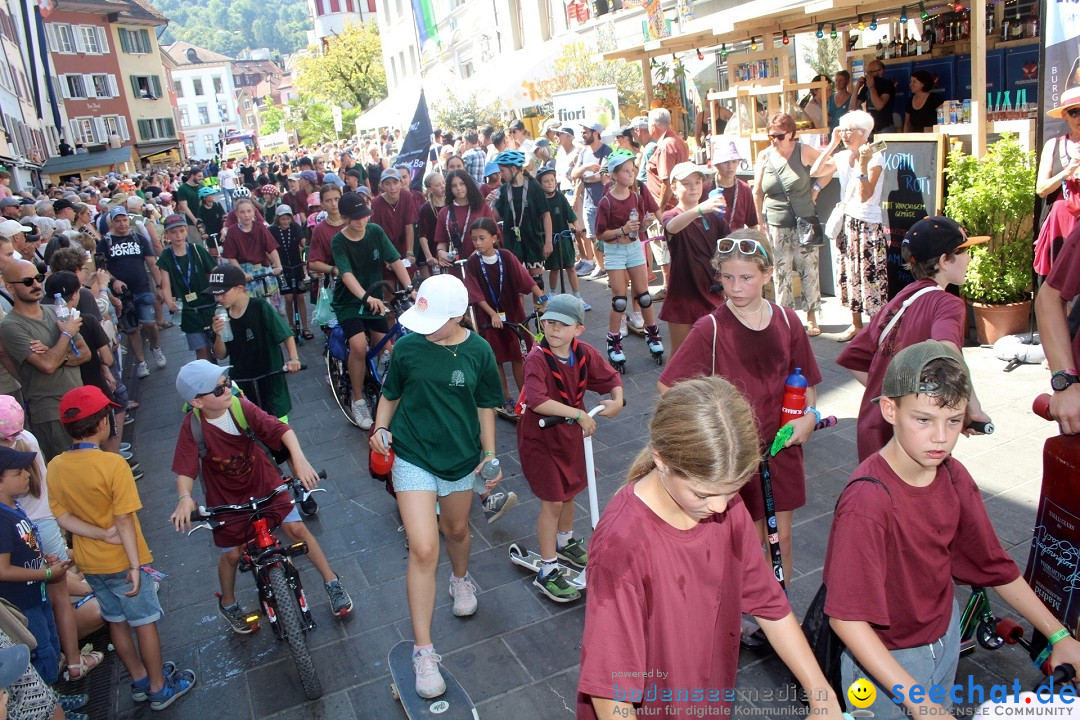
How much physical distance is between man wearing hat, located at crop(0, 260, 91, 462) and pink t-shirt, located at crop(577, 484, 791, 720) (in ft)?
18.4

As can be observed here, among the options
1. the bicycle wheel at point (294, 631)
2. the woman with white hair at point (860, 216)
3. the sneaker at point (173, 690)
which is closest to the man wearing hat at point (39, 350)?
the sneaker at point (173, 690)

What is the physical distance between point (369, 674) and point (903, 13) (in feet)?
36.5

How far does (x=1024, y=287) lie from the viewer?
7684 mm

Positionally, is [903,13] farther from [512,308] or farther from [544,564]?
[544,564]

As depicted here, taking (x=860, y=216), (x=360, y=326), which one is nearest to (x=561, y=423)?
(x=360, y=326)

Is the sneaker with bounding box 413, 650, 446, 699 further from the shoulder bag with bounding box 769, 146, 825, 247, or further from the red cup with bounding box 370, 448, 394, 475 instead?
the shoulder bag with bounding box 769, 146, 825, 247

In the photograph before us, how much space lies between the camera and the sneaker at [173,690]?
440 cm

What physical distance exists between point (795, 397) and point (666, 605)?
1.95 meters

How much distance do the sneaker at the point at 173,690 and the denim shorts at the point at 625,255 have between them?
559 cm

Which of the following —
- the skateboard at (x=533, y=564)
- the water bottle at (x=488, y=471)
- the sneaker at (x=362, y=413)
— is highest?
the water bottle at (x=488, y=471)

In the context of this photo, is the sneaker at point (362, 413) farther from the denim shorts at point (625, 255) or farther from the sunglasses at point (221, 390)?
the sunglasses at point (221, 390)

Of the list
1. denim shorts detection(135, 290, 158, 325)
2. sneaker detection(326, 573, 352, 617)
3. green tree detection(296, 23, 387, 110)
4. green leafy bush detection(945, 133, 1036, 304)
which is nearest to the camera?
sneaker detection(326, 573, 352, 617)

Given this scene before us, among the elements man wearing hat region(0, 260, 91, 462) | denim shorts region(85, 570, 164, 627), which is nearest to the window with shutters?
man wearing hat region(0, 260, 91, 462)

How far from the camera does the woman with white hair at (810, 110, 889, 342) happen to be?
8.03 meters
